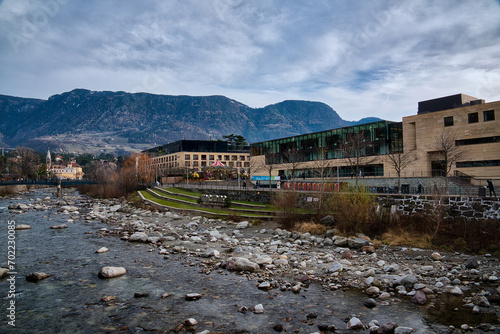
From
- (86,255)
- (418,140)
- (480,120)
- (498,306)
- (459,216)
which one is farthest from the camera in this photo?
(418,140)

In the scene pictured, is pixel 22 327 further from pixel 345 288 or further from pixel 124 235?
pixel 124 235

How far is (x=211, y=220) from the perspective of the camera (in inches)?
1467

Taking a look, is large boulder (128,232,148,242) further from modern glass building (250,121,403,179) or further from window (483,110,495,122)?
window (483,110,495,122)

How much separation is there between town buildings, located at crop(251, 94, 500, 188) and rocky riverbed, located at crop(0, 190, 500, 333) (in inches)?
818

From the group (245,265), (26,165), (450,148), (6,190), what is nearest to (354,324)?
(245,265)

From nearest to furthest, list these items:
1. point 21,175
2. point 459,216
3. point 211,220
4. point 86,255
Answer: point 86,255 → point 459,216 → point 211,220 → point 21,175

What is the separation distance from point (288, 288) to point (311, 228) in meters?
14.3

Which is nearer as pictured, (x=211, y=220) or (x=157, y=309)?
(x=157, y=309)

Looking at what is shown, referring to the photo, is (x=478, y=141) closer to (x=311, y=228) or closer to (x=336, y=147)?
(x=336, y=147)

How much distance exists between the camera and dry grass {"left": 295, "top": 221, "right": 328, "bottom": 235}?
27.3 meters

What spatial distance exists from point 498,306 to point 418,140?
174 feet

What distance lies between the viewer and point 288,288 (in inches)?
547

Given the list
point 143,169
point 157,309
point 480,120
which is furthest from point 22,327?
point 143,169

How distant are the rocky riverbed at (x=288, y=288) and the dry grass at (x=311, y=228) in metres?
3.24
